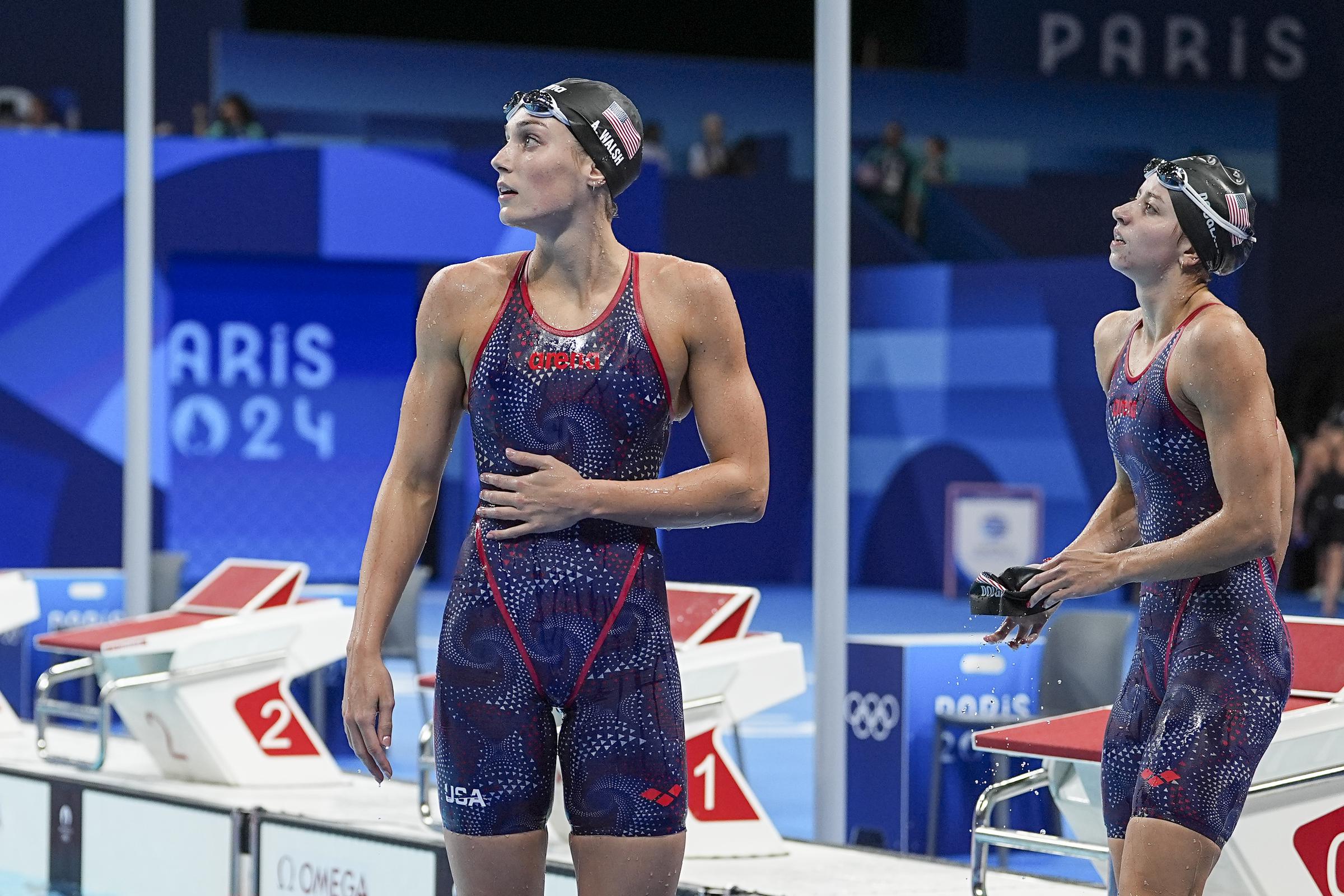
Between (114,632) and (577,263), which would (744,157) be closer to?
(114,632)

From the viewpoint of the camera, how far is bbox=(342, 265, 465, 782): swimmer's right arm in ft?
7.67

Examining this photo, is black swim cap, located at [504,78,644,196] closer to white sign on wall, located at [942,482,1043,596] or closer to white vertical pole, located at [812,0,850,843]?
white vertical pole, located at [812,0,850,843]

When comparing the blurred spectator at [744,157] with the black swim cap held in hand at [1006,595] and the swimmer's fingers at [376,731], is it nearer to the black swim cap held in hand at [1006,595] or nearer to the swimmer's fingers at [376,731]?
the black swim cap held in hand at [1006,595]

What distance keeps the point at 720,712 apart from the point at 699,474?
245 cm

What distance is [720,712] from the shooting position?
4.66 meters

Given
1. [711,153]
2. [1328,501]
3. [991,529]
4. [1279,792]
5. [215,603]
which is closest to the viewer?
[1279,792]

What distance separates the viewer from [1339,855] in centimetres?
343

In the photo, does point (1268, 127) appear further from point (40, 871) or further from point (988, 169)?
point (40, 871)

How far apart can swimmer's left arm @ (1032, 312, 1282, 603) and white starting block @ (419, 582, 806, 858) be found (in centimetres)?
203

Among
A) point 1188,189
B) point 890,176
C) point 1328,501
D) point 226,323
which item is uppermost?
point 890,176

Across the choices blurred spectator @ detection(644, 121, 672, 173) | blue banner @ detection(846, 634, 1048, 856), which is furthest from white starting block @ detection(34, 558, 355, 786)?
blurred spectator @ detection(644, 121, 672, 173)

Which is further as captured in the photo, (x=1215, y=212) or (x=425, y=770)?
(x=425, y=770)

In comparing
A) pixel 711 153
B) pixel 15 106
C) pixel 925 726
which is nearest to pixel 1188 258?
pixel 925 726

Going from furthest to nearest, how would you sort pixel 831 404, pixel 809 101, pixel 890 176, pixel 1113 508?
pixel 809 101, pixel 890 176, pixel 831 404, pixel 1113 508
